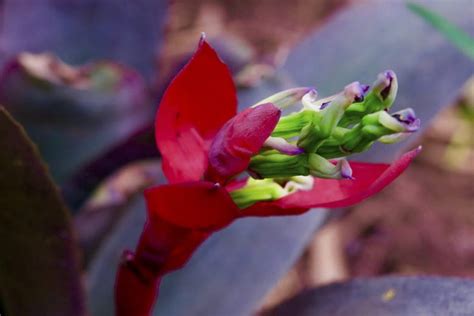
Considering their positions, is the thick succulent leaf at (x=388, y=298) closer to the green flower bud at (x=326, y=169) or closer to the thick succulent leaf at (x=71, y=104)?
the green flower bud at (x=326, y=169)

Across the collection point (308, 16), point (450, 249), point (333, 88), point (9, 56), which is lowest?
point (450, 249)

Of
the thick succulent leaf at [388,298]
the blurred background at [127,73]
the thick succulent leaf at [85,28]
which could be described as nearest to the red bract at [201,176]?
the thick succulent leaf at [388,298]

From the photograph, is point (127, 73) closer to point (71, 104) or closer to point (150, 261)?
point (71, 104)

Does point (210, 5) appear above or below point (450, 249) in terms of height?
above

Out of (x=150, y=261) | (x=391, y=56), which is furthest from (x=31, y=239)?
(x=391, y=56)

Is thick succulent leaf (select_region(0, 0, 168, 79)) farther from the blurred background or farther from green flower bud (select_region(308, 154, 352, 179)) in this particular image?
green flower bud (select_region(308, 154, 352, 179))

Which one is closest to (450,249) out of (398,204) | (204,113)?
(398,204)

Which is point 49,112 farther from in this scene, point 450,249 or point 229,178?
point 450,249

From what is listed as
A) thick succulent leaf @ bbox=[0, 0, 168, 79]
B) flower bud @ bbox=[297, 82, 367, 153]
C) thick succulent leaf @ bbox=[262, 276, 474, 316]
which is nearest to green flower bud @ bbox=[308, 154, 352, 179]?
flower bud @ bbox=[297, 82, 367, 153]
